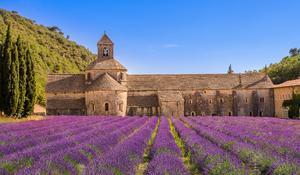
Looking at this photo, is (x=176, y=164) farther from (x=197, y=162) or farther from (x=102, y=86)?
(x=102, y=86)

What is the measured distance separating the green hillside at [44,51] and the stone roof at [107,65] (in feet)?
38.4

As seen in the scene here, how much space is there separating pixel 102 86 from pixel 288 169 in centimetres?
3512

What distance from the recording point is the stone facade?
4281cm

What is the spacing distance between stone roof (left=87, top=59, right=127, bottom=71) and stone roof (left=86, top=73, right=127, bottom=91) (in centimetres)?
218

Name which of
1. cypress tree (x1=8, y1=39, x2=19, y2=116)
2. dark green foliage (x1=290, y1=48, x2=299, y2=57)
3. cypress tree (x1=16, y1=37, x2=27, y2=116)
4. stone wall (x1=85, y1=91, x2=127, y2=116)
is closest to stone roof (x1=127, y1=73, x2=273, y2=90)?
stone wall (x1=85, y1=91, x2=127, y2=116)

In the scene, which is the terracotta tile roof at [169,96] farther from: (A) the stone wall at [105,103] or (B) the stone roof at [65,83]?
(B) the stone roof at [65,83]

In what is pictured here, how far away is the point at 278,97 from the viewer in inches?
1828

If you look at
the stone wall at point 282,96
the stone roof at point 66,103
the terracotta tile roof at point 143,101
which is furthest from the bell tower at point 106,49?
the stone wall at point 282,96

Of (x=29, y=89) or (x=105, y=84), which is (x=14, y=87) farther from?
(x=105, y=84)

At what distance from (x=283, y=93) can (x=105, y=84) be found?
21.4m

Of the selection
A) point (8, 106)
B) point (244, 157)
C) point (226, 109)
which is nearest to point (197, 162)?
point (244, 157)

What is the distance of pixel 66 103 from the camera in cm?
4356

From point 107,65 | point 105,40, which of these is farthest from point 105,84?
point 105,40

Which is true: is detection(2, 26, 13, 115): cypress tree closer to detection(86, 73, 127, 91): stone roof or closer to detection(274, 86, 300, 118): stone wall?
detection(86, 73, 127, 91): stone roof
